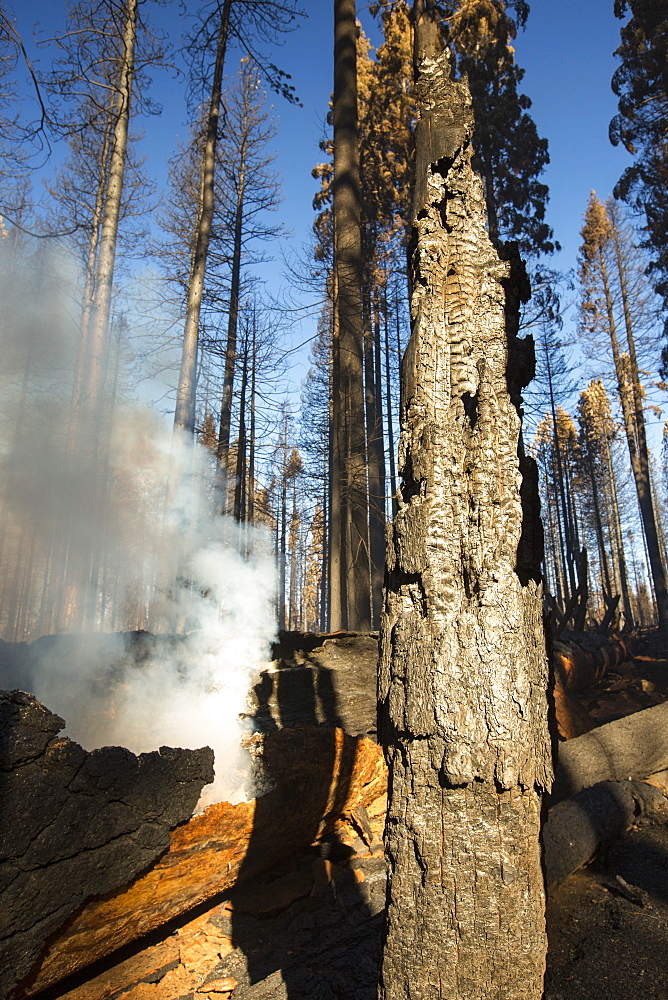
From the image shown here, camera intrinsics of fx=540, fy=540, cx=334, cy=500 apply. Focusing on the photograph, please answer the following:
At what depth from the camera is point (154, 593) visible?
12750 mm

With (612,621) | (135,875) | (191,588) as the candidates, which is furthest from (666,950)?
(612,621)

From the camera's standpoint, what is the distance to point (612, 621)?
14.5 m

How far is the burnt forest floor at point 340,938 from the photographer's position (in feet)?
8.52

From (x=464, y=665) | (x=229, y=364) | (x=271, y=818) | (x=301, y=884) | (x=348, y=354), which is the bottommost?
(x=301, y=884)

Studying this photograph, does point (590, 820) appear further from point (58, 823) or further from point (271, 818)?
point (58, 823)

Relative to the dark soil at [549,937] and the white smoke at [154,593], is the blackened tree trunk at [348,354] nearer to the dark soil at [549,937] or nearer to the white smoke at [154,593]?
the white smoke at [154,593]

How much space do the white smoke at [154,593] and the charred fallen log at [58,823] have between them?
740 mm

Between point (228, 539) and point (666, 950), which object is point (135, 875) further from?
point (228, 539)

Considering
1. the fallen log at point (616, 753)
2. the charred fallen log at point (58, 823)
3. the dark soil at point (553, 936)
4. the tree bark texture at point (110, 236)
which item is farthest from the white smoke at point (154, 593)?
the fallen log at point (616, 753)

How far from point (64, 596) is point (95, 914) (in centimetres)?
1524

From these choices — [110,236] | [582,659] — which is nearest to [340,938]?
[582,659]

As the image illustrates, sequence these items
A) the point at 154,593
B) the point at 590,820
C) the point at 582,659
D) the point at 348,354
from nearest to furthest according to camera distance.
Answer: the point at 590,820, the point at 582,659, the point at 348,354, the point at 154,593

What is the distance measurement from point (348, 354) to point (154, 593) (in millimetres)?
7443

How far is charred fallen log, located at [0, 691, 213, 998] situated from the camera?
2.39 metres
